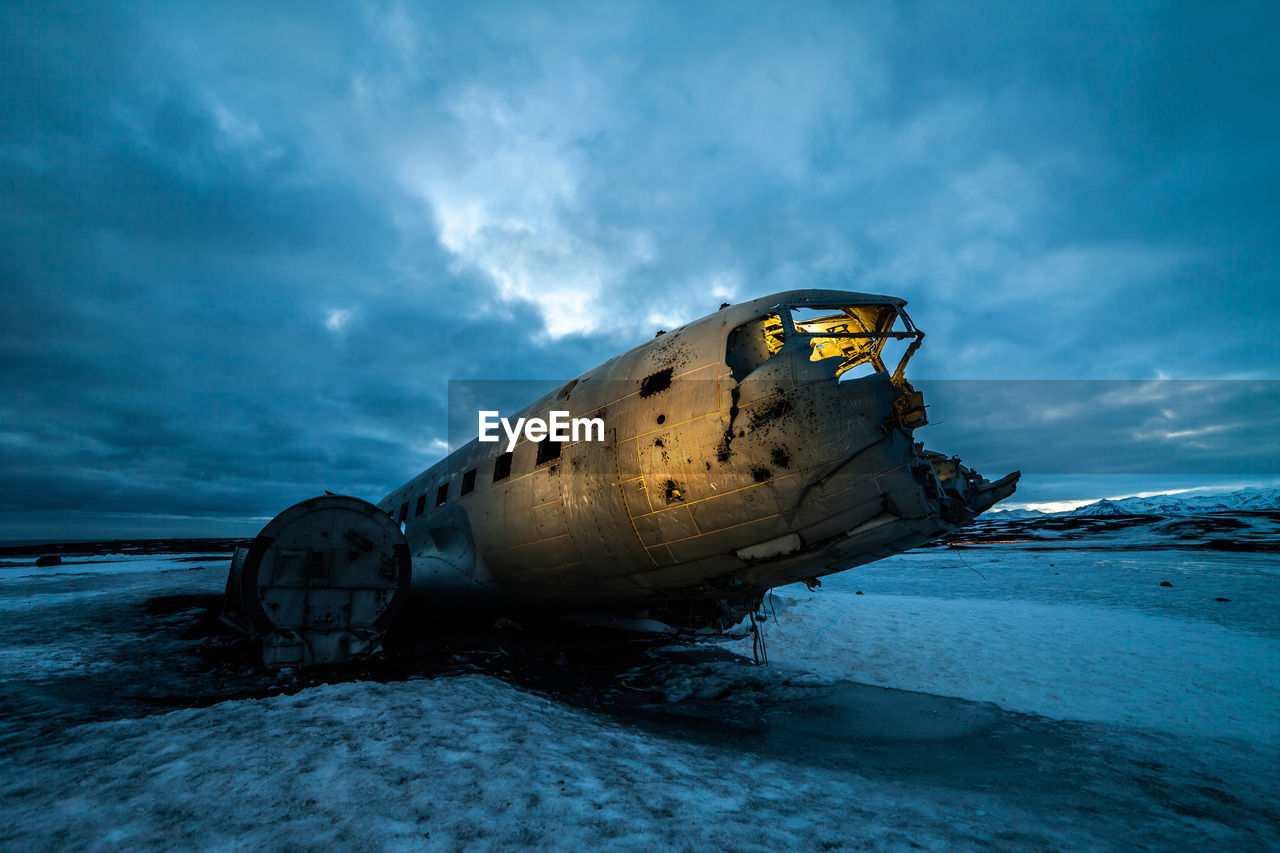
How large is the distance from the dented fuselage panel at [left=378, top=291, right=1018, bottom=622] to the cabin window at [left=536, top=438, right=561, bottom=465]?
0.04 m

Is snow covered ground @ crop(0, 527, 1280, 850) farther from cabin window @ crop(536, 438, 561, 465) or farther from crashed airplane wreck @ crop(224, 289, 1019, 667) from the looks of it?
cabin window @ crop(536, 438, 561, 465)

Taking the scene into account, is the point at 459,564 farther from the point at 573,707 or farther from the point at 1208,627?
the point at 1208,627

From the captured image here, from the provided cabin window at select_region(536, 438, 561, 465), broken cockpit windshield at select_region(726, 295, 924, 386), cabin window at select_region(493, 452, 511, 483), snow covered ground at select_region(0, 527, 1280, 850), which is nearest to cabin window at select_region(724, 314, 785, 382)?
broken cockpit windshield at select_region(726, 295, 924, 386)

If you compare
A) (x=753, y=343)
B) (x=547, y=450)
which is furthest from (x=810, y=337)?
(x=547, y=450)

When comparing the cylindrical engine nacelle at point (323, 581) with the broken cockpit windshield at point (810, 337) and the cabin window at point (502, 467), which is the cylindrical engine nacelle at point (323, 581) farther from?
the broken cockpit windshield at point (810, 337)

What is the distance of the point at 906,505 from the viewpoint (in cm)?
691

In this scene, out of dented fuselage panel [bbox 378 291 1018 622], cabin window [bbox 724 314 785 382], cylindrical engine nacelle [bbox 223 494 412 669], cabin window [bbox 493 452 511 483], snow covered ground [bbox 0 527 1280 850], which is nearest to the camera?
snow covered ground [bbox 0 527 1280 850]

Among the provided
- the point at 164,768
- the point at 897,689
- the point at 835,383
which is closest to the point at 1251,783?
the point at 897,689

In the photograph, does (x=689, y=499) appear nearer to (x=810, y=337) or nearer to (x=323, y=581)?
(x=810, y=337)

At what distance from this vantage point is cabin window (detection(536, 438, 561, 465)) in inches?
391

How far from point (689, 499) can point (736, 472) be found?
880mm

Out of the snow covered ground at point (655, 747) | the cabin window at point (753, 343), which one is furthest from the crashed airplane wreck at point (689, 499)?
the snow covered ground at point (655, 747)

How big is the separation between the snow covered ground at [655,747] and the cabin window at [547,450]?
404cm

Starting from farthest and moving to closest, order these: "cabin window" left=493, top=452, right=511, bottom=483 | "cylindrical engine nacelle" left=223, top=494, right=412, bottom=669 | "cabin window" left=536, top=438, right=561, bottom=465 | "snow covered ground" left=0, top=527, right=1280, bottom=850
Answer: "cabin window" left=493, top=452, right=511, bottom=483
"cabin window" left=536, top=438, right=561, bottom=465
"cylindrical engine nacelle" left=223, top=494, right=412, bottom=669
"snow covered ground" left=0, top=527, right=1280, bottom=850
